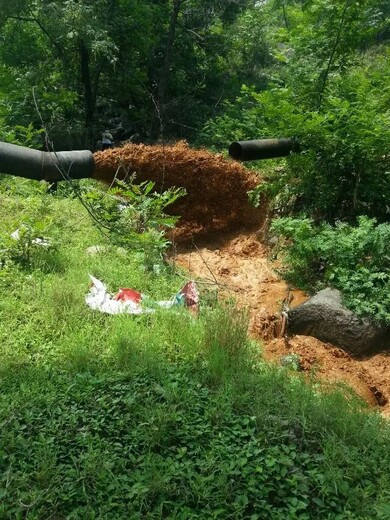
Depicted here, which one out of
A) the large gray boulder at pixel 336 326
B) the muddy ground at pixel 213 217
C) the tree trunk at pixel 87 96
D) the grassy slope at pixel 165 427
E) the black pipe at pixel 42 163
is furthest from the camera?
the tree trunk at pixel 87 96

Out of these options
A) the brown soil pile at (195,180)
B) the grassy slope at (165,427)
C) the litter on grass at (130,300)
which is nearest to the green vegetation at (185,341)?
the grassy slope at (165,427)

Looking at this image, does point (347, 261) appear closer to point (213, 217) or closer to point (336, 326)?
point (336, 326)

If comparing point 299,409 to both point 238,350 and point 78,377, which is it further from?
point 78,377

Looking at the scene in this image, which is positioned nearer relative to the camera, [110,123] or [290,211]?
[290,211]

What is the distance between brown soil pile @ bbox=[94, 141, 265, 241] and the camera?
27.2ft

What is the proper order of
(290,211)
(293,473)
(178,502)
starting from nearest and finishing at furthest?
(178,502), (293,473), (290,211)

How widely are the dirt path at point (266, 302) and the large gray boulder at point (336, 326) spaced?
0.35 ft

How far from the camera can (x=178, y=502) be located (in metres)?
2.88

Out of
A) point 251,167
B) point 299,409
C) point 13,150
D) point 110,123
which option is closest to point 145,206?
point 251,167

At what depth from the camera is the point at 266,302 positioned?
6.40 m

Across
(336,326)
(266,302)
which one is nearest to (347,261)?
(336,326)

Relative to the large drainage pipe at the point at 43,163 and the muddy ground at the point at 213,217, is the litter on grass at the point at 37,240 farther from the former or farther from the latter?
the large drainage pipe at the point at 43,163

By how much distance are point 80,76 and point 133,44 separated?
5.19 ft

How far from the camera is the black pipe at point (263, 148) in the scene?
7.16m
